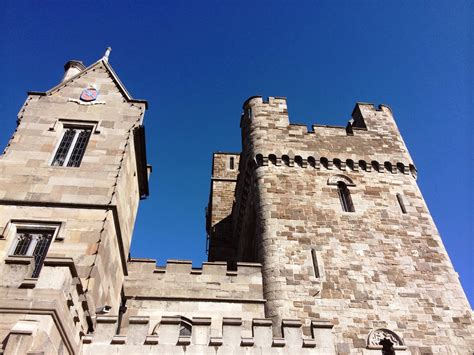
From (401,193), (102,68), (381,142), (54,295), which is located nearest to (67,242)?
(54,295)

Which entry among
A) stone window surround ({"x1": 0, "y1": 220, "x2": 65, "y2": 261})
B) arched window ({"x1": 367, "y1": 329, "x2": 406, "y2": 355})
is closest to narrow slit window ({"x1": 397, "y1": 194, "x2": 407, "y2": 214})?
arched window ({"x1": 367, "y1": 329, "x2": 406, "y2": 355})

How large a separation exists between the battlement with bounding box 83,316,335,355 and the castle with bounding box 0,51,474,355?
3 centimetres

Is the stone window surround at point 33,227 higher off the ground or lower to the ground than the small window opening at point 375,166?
lower

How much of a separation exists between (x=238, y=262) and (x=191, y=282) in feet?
5.83

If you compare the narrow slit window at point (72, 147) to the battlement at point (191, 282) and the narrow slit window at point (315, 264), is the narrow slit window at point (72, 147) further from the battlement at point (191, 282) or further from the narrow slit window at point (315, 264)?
the narrow slit window at point (315, 264)

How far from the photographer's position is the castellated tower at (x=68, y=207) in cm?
624

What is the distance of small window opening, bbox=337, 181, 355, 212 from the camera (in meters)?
14.7

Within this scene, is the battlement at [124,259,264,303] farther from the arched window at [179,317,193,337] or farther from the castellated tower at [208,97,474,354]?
the arched window at [179,317,193,337]

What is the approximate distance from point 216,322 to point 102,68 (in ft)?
31.2

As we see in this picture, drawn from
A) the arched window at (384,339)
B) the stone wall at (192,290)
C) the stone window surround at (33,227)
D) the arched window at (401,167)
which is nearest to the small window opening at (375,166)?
the arched window at (401,167)

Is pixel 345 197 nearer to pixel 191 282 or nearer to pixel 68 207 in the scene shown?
pixel 191 282

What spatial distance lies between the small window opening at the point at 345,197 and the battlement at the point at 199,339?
699 centimetres

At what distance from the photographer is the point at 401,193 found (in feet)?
50.2

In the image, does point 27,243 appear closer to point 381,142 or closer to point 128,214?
point 128,214
